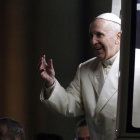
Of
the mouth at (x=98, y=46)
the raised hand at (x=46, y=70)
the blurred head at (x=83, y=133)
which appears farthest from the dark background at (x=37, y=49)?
the raised hand at (x=46, y=70)

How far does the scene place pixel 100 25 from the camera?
253 centimetres

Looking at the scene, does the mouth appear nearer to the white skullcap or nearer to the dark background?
the white skullcap

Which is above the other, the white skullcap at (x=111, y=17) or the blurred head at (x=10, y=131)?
the white skullcap at (x=111, y=17)

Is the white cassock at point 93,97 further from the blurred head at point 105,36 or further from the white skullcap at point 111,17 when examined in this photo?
the white skullcap at point 111,17

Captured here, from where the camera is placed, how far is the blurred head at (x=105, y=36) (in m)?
2.49

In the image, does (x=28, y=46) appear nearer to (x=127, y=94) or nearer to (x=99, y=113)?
(x=99, y=113)

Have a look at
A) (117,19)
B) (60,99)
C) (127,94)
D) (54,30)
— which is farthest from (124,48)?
(54,30)

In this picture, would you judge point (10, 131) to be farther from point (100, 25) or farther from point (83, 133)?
point (100, 25)

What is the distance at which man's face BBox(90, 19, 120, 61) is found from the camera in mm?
2490

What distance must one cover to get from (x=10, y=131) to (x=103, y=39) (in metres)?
0.97

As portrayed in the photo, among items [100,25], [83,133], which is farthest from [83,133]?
[100,25]

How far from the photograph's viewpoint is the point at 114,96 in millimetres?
2422

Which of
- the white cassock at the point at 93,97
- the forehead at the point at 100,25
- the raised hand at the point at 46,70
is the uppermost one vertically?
the forehead at the point at 100,25

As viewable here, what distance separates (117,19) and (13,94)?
225 cm
